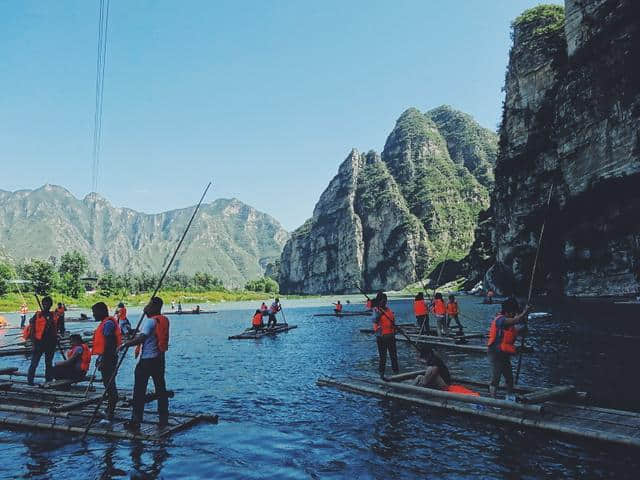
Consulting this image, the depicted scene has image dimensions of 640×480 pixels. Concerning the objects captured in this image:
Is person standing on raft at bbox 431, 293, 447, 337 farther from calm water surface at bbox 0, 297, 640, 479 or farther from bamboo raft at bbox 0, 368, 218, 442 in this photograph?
bamboo raft at bbox 0, 368, 218, 442

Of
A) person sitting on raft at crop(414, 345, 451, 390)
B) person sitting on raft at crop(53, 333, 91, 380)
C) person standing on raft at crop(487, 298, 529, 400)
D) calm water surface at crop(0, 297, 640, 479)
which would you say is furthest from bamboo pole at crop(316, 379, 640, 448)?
person sitting on raft at crop(53, 333, 91, 380)

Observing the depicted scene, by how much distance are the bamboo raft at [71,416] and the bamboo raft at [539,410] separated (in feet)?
21.5

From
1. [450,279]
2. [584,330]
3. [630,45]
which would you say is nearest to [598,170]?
[630,45]

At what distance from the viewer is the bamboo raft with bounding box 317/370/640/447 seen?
1047cm

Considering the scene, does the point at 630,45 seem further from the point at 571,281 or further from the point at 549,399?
the point at 549,399

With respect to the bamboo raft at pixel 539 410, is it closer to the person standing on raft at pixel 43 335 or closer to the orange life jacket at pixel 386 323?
the orange life jacket at pixel 386 323

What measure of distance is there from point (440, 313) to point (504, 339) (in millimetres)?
17827

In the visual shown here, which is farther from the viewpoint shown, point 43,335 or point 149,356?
point 43,335

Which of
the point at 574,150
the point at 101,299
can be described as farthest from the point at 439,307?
the point at 101,299

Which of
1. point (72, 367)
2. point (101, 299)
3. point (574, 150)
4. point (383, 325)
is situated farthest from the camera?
point (101, 299)

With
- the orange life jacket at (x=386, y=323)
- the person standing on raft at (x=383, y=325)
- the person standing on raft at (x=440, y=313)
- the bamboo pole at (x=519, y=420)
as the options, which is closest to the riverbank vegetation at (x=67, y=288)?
the person standing on raft at (x=440, y=313)

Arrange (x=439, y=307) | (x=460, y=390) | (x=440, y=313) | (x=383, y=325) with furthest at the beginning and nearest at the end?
(x=440, y=313) → (x=439, y=307) → (x=383, y=325) → (x=460, y=390)

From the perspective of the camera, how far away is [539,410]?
1182 centimetres

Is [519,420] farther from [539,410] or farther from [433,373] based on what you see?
→ [433,373]
